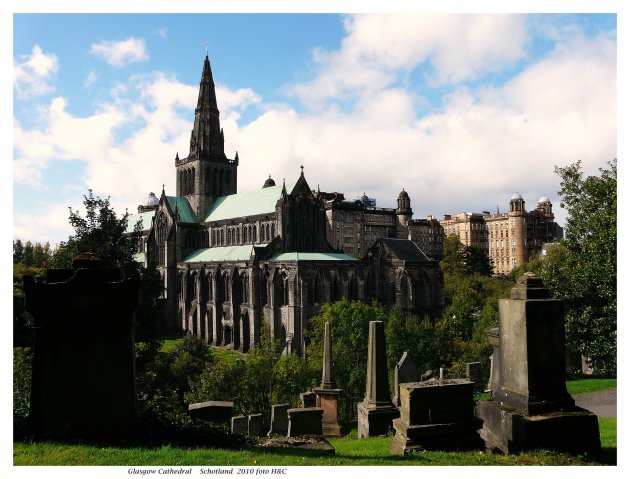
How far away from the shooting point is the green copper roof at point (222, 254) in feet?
164

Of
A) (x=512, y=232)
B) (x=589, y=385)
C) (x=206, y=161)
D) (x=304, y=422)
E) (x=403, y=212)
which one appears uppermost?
(x=206, y=161)

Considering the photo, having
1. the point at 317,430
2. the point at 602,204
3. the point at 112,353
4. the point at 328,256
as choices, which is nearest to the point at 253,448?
the point at 112,353

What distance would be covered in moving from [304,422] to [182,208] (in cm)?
5324

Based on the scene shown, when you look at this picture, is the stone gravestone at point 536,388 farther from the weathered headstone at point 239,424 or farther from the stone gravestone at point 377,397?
the weathered headstone at point 239,424

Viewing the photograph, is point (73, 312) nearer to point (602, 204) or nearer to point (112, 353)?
point (112, 353)

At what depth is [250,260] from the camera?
152 ft

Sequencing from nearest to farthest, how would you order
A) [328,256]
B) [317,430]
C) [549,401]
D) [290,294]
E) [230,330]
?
[549,401] → [317,430] → [290,294] → [328,256] → [230,330]

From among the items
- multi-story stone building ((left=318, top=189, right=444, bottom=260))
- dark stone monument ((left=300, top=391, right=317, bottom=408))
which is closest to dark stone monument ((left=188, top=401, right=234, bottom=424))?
dark stone monument ((left=300, top=391, right=317, bottom=408))

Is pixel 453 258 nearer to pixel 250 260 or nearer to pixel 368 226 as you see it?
pixel 368 226

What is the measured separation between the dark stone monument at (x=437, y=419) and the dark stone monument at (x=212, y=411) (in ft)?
14.6

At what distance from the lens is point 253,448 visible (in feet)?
25.4

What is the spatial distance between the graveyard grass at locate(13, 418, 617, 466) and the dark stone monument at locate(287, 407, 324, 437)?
393 centimetres

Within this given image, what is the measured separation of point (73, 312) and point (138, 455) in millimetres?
2229

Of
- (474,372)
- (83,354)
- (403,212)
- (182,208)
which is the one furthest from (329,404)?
(403,212)
